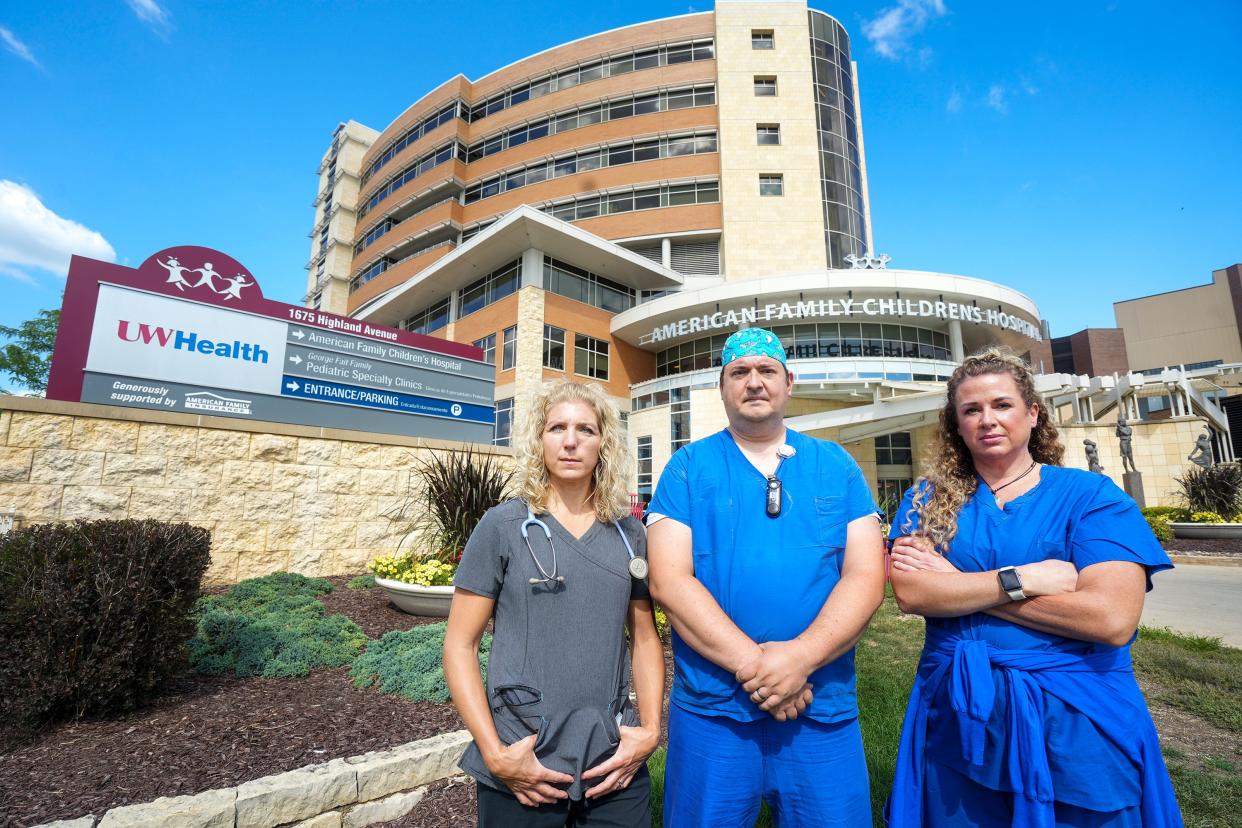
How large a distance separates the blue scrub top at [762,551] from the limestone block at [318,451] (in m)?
7.05

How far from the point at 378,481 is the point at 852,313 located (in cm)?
2227

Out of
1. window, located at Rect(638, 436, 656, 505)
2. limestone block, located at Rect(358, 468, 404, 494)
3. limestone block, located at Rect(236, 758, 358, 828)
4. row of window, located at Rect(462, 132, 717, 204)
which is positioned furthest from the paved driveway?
row of window, located at Rect(462, 132, 717, 204)

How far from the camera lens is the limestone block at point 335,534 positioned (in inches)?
→ 301

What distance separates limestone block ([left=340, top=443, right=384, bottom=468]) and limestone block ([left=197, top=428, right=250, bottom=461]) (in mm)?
1159

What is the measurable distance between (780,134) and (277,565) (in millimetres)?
32371

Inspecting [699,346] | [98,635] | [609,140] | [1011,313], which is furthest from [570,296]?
[98,635]

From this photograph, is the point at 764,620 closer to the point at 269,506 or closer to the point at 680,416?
the point at 269,506

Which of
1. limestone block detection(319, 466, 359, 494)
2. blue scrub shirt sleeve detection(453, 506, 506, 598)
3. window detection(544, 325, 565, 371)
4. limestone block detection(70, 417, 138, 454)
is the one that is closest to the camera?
blue scrub shirt sleeve detection(453, 506, 506, 598)

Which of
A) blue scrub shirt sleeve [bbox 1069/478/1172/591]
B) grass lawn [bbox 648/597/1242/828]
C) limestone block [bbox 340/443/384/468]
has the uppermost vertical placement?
limestone block [bbox 340/443/384/468]

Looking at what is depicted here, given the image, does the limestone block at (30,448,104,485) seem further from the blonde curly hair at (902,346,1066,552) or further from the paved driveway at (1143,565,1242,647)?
the paved driveway at (1143,565,1242,647)

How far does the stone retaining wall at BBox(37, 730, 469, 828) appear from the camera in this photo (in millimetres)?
2441

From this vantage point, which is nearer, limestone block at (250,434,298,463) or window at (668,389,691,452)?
limestone block at (250,434,298,463)

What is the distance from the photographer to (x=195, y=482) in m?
6.88

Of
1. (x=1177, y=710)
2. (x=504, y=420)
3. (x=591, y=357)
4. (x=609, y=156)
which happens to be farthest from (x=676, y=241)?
(x=1177, y=710)
